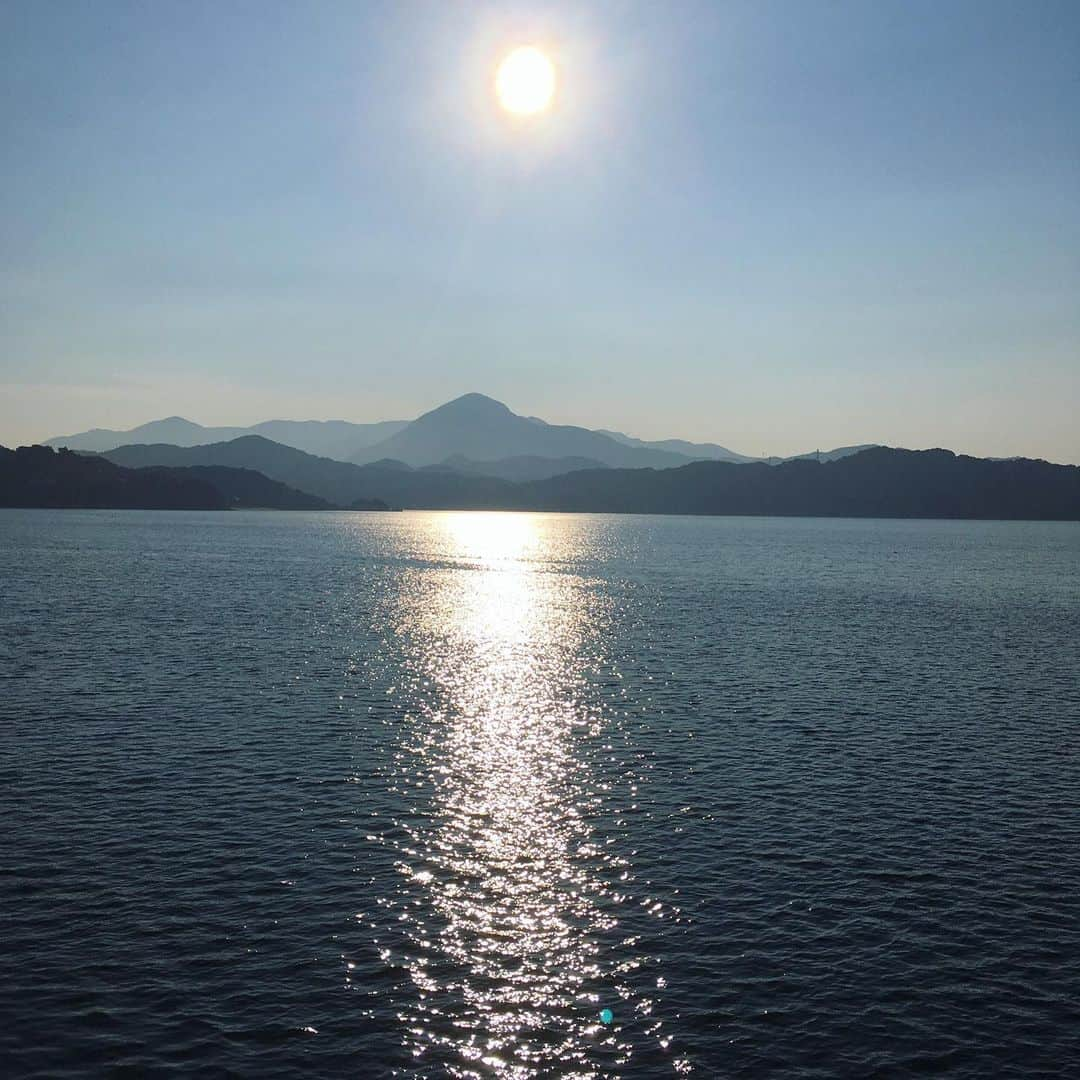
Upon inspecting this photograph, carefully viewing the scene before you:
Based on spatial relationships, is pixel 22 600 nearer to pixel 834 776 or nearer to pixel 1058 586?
pixel 834 776

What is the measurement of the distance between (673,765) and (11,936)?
31038 millimetres

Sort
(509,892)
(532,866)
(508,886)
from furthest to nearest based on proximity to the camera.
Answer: (532,866) → (508,886) → (509,892)

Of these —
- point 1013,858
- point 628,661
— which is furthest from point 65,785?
point 628,661

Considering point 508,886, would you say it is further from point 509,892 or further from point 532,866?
point 532,866

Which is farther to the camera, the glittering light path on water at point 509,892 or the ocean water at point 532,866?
the ocean water at point 532,866

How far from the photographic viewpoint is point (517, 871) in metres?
33.6

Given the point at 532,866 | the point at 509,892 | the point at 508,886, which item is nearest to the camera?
the point at 509,892

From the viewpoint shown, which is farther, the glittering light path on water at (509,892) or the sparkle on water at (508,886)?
the sparkle on water at (508,886)

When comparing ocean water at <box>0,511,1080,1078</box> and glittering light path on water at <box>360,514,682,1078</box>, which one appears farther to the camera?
ocean water at <box>0,511,1080,1078</box>

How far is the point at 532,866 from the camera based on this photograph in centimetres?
3412

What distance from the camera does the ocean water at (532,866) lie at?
23531 mm

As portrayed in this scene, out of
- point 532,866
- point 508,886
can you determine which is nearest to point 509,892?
point 508,886

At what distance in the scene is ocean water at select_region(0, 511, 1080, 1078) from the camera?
23.5 m

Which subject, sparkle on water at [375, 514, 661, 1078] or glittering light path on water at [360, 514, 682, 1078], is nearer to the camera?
glittering light path on water at [360, 514, 682, 1078]
